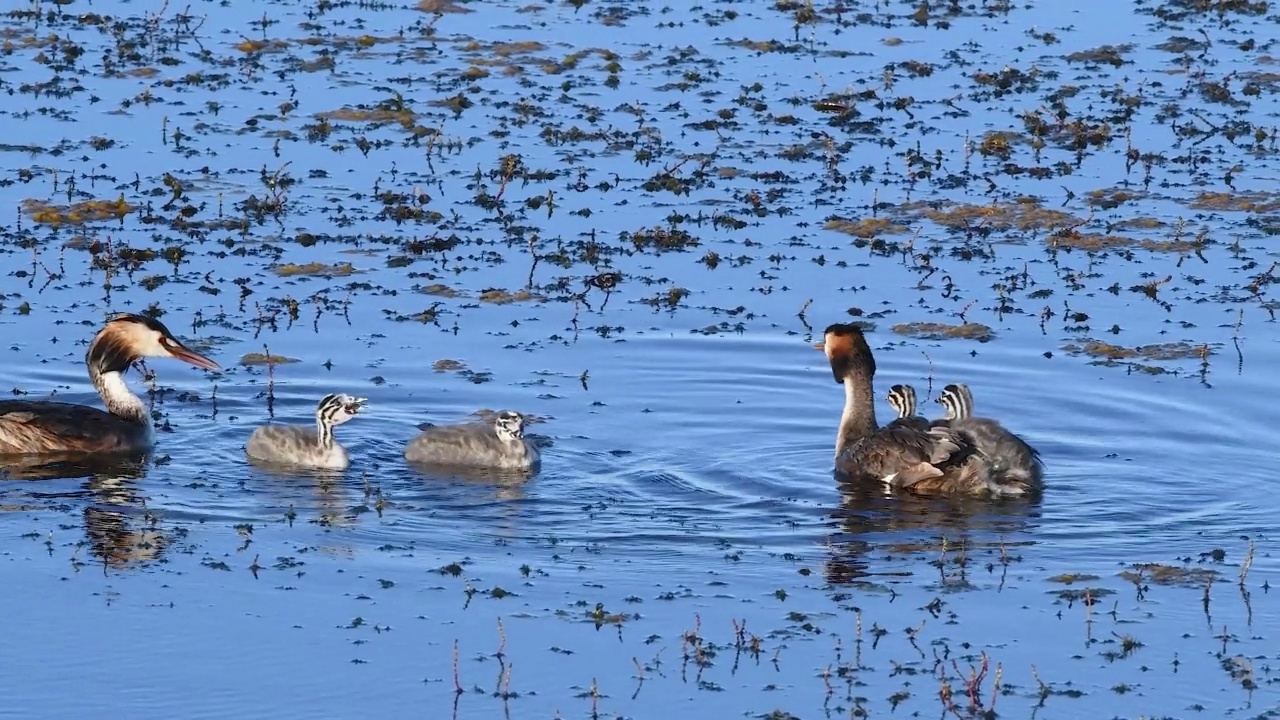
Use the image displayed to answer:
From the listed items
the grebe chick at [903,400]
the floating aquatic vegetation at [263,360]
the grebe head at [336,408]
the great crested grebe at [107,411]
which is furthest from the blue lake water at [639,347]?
the grebe chick at [903,400]

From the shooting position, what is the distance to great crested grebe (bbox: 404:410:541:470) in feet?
48.6

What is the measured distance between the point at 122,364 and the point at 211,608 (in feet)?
16.0

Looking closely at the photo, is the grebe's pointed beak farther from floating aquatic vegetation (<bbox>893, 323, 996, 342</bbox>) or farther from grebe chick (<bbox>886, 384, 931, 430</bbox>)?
floating aquatic vegetation (<bbox>893, 323, 996, 342</bbox>)

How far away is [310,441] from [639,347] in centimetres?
338

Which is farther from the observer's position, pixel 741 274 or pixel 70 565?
pixel 741 274

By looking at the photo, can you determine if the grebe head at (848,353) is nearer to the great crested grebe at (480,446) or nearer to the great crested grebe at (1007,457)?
the great crested grebe at (1007,457)

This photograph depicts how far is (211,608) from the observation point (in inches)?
457

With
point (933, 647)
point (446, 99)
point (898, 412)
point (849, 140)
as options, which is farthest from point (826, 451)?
point (446, 99)

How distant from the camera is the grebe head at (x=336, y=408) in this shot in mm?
14938

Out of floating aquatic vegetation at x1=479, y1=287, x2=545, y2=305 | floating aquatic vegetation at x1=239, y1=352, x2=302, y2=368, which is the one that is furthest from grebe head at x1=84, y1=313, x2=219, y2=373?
floating aquatic vegetation at x1=479, y1=287, x2=545, y2=305

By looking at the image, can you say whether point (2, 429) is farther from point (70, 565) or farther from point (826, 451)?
point (826, 451)

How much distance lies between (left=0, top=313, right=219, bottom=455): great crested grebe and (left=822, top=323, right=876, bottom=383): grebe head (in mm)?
4299

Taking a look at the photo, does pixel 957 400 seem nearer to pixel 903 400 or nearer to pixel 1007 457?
pixel 903 400

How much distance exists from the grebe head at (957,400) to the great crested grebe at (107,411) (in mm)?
5063
